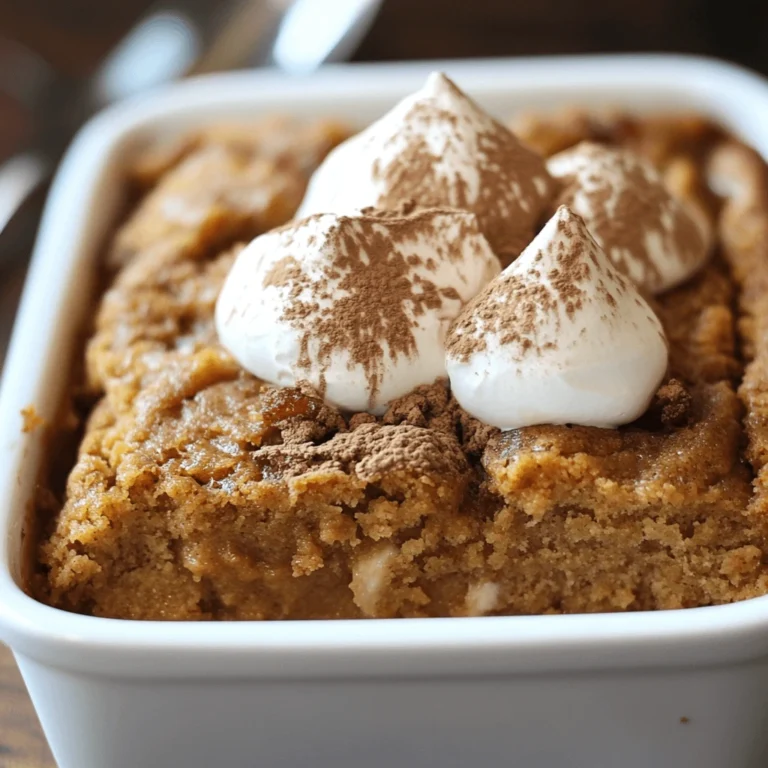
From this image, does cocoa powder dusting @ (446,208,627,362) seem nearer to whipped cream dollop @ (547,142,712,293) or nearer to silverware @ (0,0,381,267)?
whipped cream dollop @ (547,142,712,293)

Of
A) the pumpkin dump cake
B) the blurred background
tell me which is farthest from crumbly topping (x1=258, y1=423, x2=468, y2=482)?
the blurred background

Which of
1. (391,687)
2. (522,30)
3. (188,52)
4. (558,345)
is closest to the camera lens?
(391,687)

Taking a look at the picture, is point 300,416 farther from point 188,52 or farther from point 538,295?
point 188,52

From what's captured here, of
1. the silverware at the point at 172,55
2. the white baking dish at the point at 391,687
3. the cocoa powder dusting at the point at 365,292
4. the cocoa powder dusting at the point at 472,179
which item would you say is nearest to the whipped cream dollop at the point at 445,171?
the cocoa powder dusting at the point at 472,179

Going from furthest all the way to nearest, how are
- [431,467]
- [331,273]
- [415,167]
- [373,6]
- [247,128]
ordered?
[373,6] < [247,128] < [415,167] < [331,273] < [431,467]

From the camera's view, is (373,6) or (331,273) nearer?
(331,273)

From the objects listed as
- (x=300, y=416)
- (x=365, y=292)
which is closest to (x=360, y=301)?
(x=365, y=292)

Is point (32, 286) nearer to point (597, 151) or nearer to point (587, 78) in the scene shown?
point (597, 151)

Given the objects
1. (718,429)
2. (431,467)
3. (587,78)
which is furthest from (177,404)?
(587,78)
